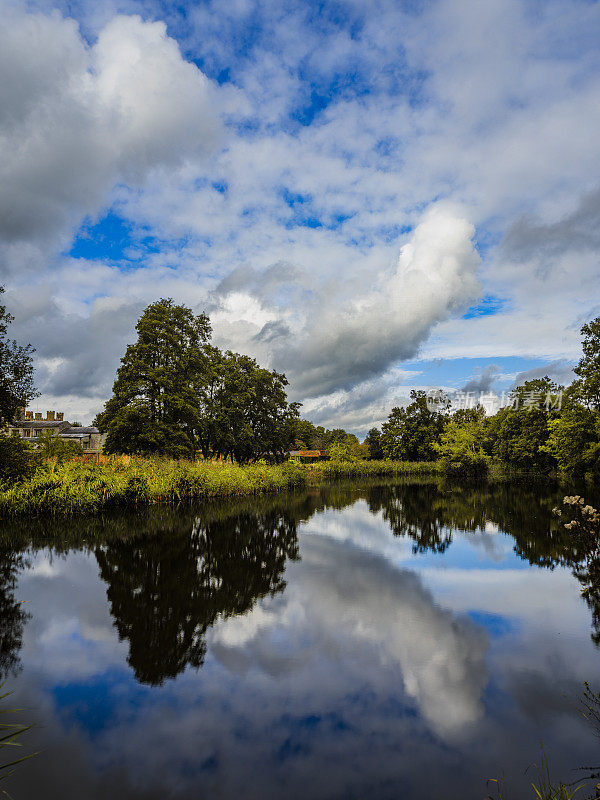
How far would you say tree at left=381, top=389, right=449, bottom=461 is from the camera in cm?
5575

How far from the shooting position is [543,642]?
540 centimetres

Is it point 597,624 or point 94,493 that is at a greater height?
point 94,493

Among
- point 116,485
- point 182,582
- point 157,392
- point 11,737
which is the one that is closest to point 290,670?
point 11,737

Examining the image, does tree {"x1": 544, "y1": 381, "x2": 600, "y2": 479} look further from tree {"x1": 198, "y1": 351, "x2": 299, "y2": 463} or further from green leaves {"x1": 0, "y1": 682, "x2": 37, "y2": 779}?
green leaves {"x1": 0, "y1": 682, "x2": 37, "y2": 779}

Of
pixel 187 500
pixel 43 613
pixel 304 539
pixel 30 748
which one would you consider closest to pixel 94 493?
pixel 187 500

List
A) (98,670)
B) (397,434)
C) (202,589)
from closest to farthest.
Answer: (98,670) → (202,589) → (397,434)

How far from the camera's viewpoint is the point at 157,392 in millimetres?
25375

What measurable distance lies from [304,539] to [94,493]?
756 centimetres

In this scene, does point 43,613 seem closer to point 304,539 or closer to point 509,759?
point 509,759

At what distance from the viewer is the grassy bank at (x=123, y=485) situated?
45.2 ft

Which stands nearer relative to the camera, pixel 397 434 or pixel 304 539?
pixel 304 539

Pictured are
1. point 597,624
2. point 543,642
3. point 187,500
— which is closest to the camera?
point 543,642

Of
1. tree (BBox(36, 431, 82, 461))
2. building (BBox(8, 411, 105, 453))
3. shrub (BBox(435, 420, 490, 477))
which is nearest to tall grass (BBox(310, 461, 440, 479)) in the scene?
shrub (BBox(435, 420, 490, 477))

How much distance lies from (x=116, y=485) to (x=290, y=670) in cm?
1246
